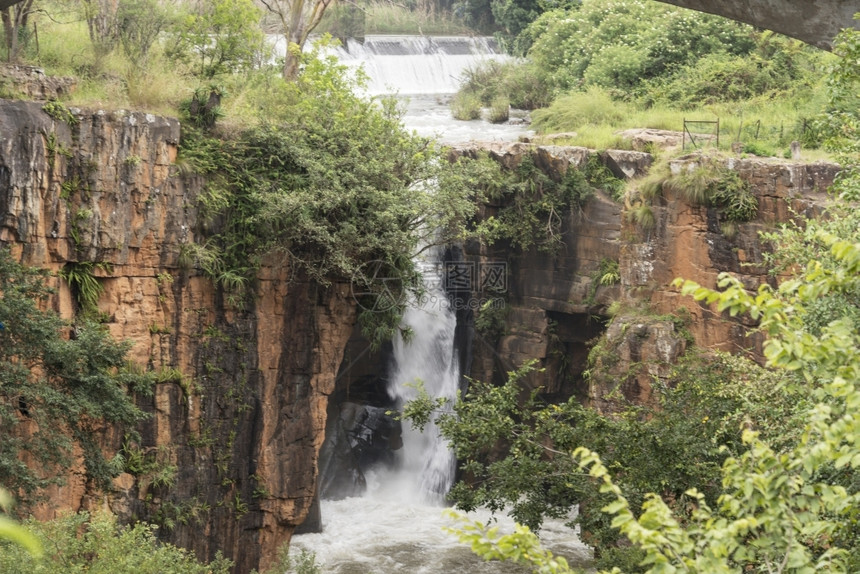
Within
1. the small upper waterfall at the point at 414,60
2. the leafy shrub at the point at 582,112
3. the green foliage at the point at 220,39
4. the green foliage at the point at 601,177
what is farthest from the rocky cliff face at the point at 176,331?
the small upper waterfall at the point at 414,60

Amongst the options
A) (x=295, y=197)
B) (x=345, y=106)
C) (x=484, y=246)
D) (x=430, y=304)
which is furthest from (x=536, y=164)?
(x=295, y=197)

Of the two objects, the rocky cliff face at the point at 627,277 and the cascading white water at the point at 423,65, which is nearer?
the rocky cliff face at the point at 627,277

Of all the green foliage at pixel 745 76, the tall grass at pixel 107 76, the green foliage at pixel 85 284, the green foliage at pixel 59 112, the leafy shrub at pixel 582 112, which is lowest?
the green foliage at pixel 85 284

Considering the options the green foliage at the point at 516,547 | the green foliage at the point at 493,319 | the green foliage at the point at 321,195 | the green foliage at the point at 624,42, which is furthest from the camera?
the green foliage at the point at 624,42

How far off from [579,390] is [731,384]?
11482 mm

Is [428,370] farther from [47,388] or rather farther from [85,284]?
[47,388]

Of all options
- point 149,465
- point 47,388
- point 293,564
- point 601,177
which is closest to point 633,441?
point 47,388

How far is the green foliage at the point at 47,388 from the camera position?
13.2 m

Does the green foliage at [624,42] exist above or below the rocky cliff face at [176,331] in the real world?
above

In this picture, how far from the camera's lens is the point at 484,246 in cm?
2356

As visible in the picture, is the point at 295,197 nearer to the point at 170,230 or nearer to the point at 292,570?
the point at 170,230

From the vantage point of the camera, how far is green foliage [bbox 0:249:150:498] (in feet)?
43.4

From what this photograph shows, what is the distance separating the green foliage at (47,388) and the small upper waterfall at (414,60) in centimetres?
2006

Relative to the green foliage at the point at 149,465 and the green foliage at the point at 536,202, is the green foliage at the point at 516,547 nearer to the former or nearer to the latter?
the green foliage at the point at 149,465
